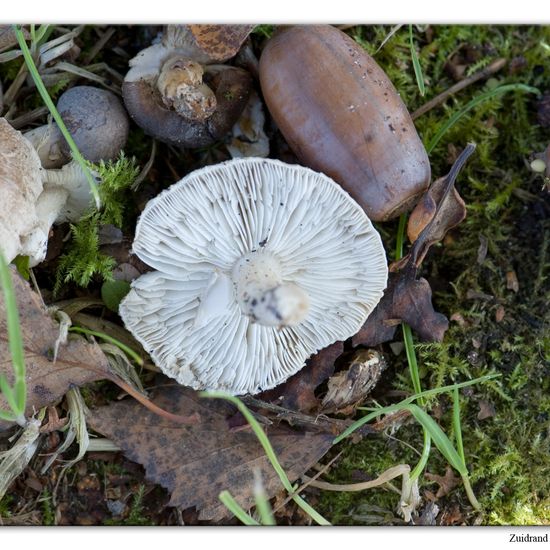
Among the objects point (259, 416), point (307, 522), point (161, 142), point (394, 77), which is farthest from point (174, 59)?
point (307, 522)

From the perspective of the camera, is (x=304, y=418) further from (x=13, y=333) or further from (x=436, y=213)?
(x=13, y=333)

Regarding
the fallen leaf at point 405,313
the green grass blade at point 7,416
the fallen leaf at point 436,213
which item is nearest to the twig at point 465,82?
the fallen leaf at point 436,213

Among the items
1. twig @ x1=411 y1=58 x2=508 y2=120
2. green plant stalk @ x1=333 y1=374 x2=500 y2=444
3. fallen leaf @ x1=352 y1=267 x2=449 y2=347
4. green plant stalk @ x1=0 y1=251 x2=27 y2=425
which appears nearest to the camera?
green plant stalk @ x1=0 y1=251 x2=27 y2=425

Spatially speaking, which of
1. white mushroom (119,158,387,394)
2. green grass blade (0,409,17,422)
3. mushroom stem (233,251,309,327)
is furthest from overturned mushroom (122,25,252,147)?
green grass blade (0,409,17,422)

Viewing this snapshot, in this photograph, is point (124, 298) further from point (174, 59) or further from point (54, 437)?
point (174, 59)

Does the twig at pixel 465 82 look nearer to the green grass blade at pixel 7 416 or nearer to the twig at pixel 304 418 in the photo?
the twig at pixel 304 418

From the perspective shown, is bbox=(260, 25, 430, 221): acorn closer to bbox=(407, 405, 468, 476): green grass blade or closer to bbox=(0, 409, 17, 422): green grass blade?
bbox=(407, 405, 468, 476): green grass blade
